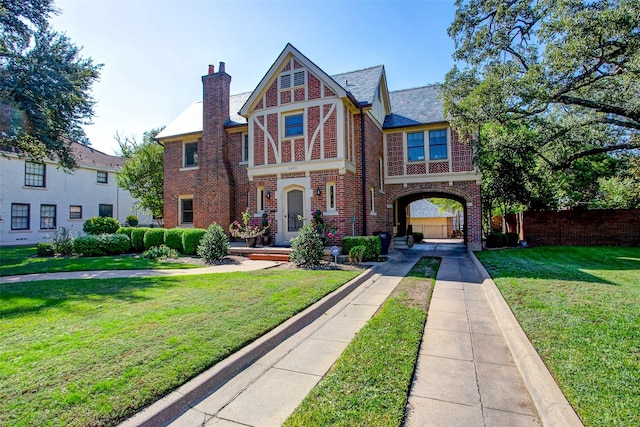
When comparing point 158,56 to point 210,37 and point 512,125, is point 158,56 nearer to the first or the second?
point 210,37

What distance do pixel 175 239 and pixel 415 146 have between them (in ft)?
39.3

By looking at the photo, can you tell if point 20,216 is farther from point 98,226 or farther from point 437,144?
point 437,144

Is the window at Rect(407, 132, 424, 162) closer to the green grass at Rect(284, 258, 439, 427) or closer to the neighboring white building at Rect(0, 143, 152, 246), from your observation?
the green grass at Rect(284, 258, 439, 427)

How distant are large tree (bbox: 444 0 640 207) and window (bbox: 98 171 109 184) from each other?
26.8 meters

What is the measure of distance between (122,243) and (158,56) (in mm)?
8458

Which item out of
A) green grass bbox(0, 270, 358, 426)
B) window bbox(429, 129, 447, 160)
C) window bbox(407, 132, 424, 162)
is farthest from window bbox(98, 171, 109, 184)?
window bbox(429, 129, 447, 160)

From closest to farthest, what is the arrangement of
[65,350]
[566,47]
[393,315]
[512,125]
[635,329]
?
[65,350]
[635,329]
[393,315]
[566,47]
[512,125]

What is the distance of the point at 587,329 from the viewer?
4.15m

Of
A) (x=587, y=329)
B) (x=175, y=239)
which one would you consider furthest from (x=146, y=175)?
(x=587, y=329)

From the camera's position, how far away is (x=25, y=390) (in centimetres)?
269

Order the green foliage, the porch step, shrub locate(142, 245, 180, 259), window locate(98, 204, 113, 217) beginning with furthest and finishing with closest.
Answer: window locate(98, 204, 113, 217)
the green foliage
shrub locate(142, 245, 180, 259)
the porch step

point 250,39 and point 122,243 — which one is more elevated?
point 250,39

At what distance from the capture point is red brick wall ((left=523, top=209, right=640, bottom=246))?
14.9 metres

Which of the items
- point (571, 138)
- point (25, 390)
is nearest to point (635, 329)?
point (25, 390)
